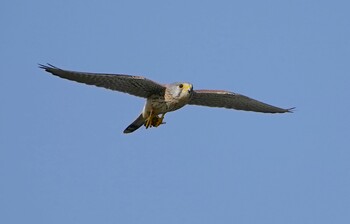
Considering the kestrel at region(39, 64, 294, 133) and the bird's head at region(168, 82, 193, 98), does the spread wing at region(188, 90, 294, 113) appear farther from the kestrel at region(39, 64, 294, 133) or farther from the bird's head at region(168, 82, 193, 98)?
the bird's head at region(168, 82, 193, 98)

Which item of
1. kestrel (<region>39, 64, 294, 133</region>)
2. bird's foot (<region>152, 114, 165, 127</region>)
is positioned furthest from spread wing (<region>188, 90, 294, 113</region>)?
bird's foot (<region>152, 114, 165, 127</region>)

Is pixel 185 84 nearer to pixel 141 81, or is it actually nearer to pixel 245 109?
pixel 141 81

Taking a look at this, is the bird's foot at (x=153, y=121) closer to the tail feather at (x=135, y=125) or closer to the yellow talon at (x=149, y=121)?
the yellow talon at (x=149, y=121)

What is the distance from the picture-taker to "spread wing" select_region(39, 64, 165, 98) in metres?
15.5

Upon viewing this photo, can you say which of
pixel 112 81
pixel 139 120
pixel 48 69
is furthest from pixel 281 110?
pixel 48 69

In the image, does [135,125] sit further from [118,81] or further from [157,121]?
[118,81]

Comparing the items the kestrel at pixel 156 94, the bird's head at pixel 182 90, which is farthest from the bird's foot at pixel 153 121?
the bird's head at pixel 182 90

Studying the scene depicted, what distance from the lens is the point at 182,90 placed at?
16.1 m

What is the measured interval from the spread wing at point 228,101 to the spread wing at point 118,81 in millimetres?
1179

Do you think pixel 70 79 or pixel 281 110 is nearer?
pixel 70 79

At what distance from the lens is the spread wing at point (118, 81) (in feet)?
50.9

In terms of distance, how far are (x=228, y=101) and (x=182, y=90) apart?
2.08 m

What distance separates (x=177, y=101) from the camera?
16.3m

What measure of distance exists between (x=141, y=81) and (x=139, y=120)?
1.72 meters
